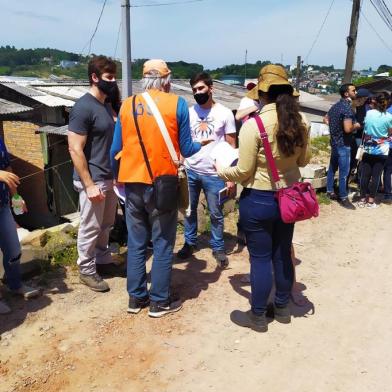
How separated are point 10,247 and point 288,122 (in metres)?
2.45

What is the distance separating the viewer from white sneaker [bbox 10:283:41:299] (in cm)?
348

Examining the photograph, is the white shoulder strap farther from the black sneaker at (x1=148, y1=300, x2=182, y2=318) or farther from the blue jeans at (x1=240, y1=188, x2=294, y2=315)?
the black sneaker at (x1=148, y1=300, x2=182, y2=318)

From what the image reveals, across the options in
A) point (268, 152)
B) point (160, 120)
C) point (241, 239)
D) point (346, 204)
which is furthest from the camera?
point (346, 204)

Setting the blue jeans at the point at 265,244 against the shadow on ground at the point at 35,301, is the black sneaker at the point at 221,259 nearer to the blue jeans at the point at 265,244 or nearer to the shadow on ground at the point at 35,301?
the blue jeans at the point at 265,244

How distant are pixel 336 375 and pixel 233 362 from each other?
69cm

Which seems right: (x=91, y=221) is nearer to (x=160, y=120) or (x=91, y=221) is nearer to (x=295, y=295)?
(x=160, y=120)

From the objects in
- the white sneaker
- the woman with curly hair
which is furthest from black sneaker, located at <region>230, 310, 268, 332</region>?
the white sneaker

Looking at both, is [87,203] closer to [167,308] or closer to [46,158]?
[167,308]

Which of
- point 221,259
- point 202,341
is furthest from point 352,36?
point 202,341

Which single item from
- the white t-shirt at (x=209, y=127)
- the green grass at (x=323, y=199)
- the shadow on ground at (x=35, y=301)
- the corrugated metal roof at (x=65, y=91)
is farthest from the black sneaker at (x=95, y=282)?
the corrugated metal roof at (x=65, y=91)

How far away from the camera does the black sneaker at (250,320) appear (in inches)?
124

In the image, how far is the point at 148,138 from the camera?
2969 millimetres

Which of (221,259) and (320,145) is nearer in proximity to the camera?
(221,259)

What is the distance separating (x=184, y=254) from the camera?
14.4 feet
